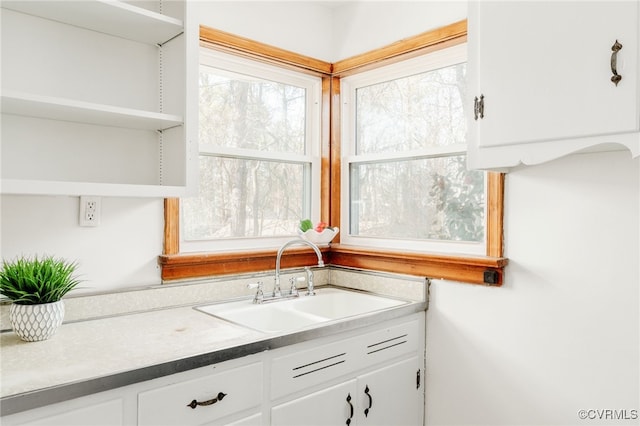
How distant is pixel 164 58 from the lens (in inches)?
78.0

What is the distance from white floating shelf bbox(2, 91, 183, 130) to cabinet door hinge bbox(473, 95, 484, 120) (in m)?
1.14

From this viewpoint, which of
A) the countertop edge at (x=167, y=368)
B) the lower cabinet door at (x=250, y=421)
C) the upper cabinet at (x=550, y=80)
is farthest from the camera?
the lower cabinet door at (x=250, y=421)

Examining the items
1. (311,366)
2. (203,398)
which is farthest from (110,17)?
(311,366)

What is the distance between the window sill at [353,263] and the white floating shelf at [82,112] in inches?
22.8

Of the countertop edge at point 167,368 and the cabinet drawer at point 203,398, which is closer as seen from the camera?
the countertop edge at point 167,368

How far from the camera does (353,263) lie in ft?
8.50

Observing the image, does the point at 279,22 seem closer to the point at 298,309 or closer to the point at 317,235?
the point at 317,235

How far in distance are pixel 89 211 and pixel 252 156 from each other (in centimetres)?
87

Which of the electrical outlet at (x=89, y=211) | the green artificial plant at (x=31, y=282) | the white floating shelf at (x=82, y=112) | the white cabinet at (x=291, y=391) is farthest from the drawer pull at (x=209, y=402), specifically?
the white floating shelf at (x=82, y=112)

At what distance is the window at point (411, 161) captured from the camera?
223 cm

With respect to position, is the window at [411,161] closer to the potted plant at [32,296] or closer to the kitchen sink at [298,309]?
the kitchen sink at [298,309]

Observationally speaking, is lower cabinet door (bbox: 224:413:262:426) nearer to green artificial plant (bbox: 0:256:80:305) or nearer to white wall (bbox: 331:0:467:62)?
green artificial plant (bbox: 0:256:80:305)

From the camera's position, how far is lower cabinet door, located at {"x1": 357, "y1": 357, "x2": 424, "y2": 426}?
1.95 meters

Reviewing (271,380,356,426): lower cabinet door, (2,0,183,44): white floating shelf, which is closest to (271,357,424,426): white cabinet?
(271,380,356,426): lower cabinet door
